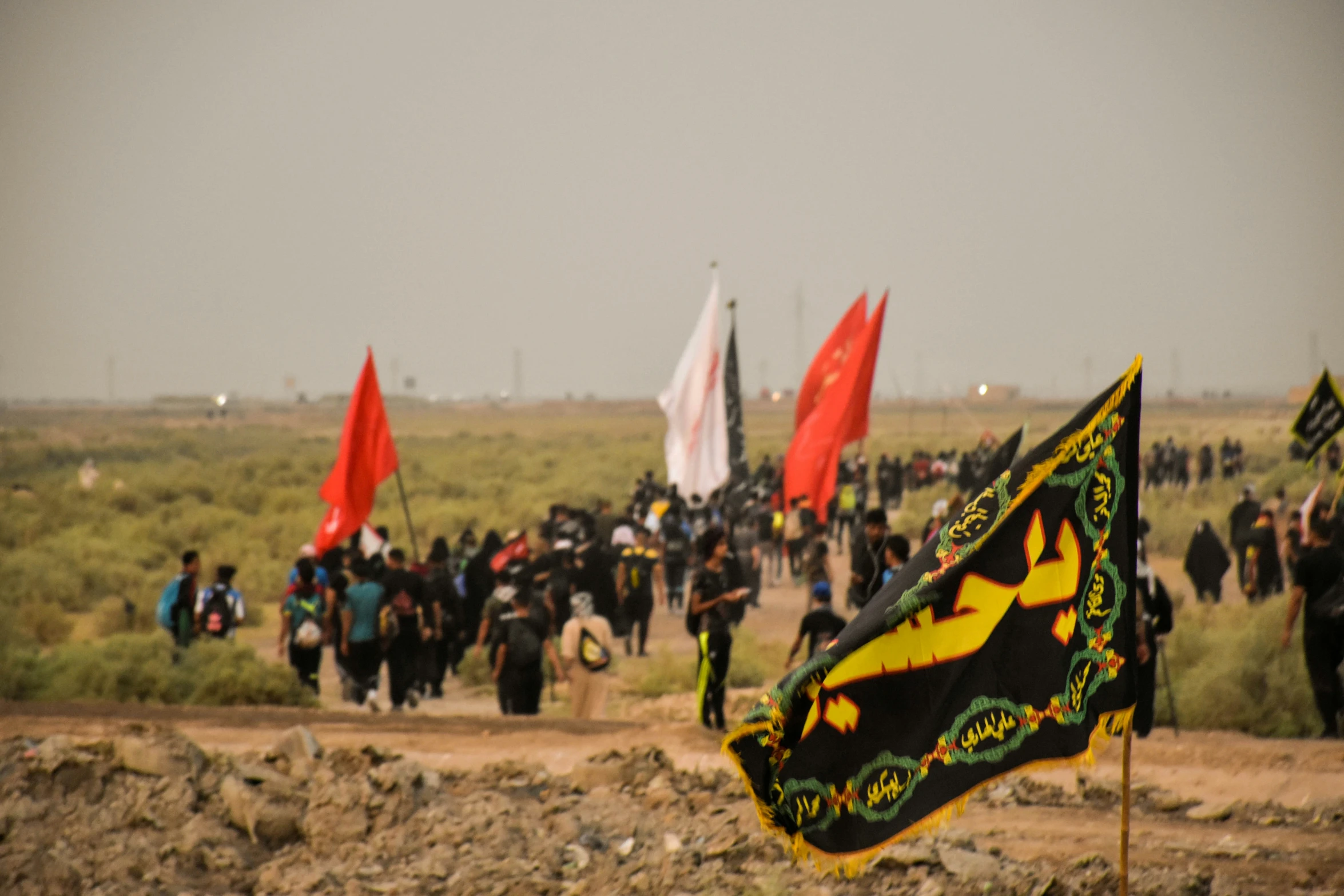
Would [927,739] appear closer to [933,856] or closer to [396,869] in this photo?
[933,856]

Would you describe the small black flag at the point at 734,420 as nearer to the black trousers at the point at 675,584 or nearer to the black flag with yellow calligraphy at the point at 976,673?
the black trousers at the point at 675,584

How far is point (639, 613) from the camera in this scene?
16.0 m

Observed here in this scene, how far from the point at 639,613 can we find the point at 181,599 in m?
5.78

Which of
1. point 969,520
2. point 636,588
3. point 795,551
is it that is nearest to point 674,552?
point 636,588

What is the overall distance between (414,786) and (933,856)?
3.49 meters

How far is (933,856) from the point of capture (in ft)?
22.1

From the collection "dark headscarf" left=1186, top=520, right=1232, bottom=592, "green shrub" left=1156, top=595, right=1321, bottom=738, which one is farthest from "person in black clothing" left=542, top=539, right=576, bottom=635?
→ "dark headscarf" left=1186, top=520, right=1232, bottom=592

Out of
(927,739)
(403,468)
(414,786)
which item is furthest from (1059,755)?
(403,468)

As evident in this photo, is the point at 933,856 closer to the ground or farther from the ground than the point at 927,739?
closer to the ground

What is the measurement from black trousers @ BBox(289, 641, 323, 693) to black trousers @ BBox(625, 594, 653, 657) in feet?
15.1

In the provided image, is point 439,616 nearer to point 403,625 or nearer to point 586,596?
point 403,625

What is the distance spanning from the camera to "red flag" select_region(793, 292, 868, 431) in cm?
1592

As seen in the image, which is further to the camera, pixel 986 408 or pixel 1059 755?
pixel 986 408

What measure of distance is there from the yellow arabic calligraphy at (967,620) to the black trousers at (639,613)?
11791 mm
